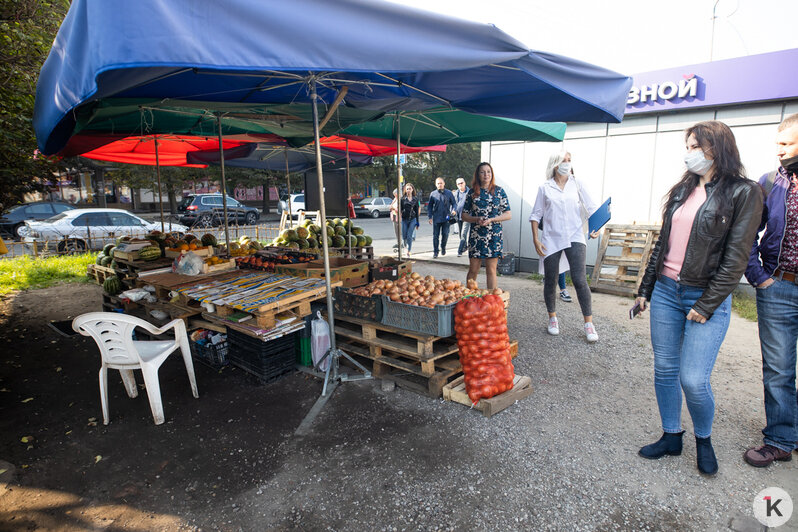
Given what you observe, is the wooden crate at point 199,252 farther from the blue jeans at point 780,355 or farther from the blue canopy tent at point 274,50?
the blue jeans at point 780,355

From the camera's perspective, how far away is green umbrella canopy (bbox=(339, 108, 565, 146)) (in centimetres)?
561

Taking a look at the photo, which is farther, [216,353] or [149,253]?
[149,253]

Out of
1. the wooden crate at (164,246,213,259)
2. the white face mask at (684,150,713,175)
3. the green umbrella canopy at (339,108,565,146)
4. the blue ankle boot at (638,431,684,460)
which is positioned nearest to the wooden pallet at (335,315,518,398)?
the blue ankle boot at (638,431,684,460)

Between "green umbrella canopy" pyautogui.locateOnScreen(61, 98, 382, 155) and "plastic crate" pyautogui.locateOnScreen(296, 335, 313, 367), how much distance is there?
8.19 ft

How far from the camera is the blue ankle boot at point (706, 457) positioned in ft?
8.70

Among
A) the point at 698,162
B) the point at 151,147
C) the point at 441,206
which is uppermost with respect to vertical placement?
the point at 151,147

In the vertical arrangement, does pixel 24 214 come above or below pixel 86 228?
above

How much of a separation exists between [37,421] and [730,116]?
1006cm

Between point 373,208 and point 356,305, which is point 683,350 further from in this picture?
point 373,208

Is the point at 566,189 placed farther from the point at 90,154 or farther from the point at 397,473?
the point at 90,154

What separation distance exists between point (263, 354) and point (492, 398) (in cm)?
208

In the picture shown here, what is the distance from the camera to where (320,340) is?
4152 mm

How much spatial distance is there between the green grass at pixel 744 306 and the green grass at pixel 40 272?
11924 mm

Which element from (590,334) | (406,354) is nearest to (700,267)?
(406,354)
